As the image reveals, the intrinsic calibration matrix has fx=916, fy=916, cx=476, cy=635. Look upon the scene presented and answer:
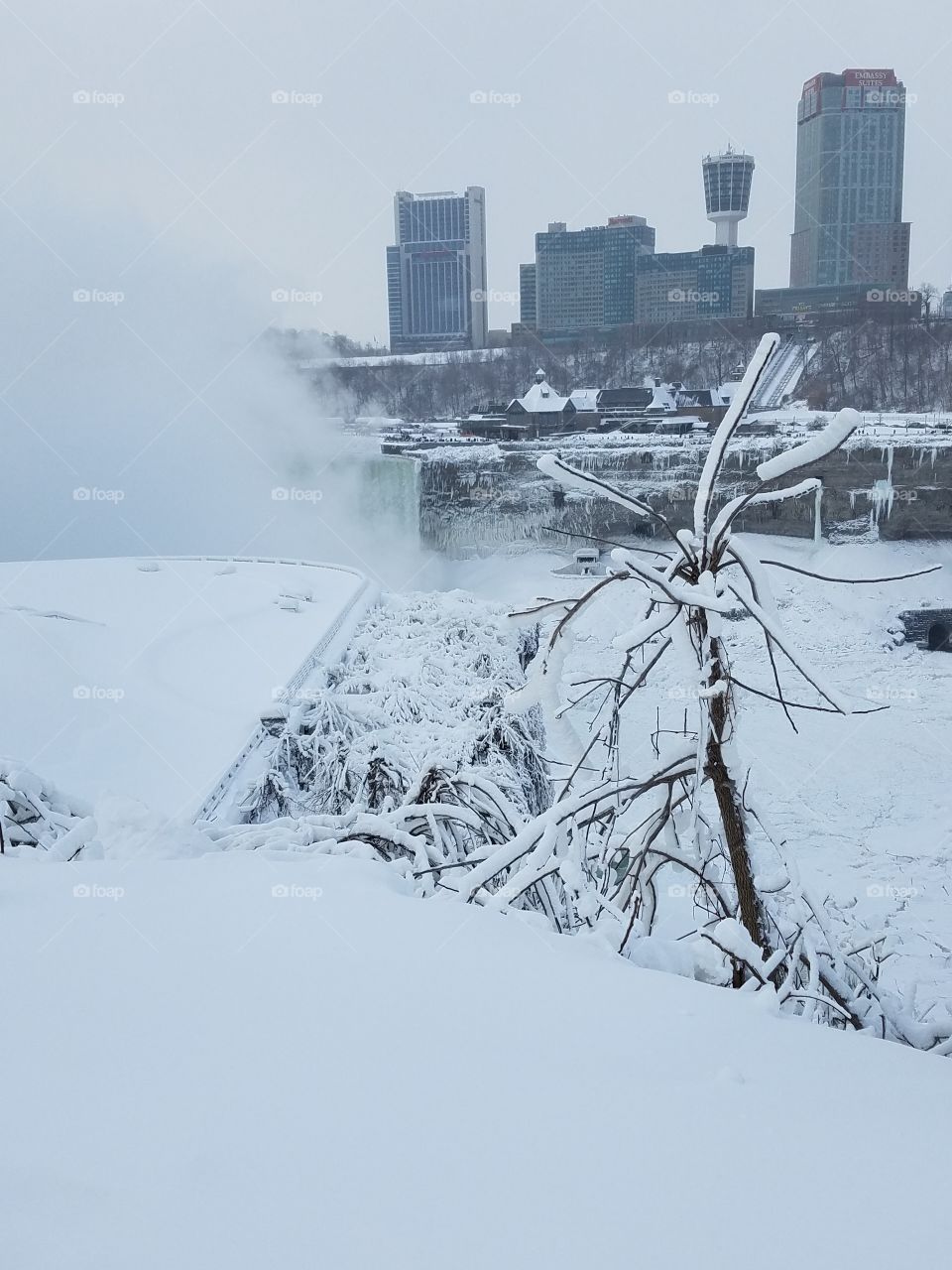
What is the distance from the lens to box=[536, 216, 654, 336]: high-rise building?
4156cm

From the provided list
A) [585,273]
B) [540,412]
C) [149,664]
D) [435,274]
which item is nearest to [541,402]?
[540,412]

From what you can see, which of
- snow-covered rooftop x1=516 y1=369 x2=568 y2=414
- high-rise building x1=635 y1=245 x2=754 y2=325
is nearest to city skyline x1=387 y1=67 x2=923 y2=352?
high-rise building x1=635 y1=245 x2=754 y2=325

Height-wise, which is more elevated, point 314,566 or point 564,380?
point 564,380

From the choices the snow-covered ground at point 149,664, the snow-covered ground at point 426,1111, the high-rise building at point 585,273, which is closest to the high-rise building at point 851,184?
the high-rise building at point 585,273

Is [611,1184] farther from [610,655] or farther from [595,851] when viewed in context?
[610,655]

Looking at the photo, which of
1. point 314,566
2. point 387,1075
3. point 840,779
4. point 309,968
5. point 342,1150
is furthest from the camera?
point 314,566

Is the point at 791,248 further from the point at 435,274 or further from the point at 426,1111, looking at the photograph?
the point at 426,1111

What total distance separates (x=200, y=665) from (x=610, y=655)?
8.74 meters

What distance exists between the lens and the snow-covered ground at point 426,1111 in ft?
2.34

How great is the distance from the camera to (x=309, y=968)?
3.96 ft

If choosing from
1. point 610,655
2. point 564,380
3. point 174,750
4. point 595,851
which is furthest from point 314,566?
point 564,380

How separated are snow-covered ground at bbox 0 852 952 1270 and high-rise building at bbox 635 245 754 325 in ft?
133

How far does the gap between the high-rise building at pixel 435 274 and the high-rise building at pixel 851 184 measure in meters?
26.2

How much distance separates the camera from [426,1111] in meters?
0.88
